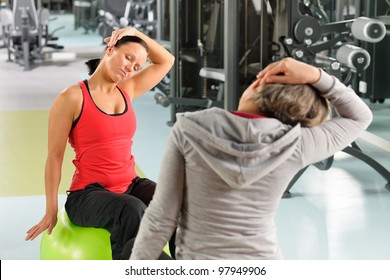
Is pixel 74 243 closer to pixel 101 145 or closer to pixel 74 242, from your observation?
pixel 74 242

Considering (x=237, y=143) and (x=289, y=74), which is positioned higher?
(x=289, y=74)

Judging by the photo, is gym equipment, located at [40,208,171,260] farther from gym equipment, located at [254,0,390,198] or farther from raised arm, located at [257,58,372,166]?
gym equipment, located at [254,0,390,198]

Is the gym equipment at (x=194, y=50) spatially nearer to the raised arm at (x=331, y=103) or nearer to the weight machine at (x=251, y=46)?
the weight machine at (x=251, y=46)

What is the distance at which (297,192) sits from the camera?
4125 mm

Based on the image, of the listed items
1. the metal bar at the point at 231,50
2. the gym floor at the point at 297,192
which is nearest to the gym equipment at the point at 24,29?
the gym floor at the point at 297,192

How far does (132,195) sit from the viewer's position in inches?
101

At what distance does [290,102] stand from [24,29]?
796 centimetres

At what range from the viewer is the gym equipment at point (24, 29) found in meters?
9.25

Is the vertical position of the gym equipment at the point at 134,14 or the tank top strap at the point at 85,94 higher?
the tank top strap at the point at 85,94

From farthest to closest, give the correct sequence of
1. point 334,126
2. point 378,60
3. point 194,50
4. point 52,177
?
1. point 378,60
2. point 194,50
3. point 52,177
4. point 334,126

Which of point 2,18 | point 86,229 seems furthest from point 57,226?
point 2,18

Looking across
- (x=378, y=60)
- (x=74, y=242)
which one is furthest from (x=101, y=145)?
(x=378, y=60)

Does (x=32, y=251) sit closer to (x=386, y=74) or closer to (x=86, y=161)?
(x=86, y=161)

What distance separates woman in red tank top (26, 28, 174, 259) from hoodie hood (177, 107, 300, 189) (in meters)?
0.74
